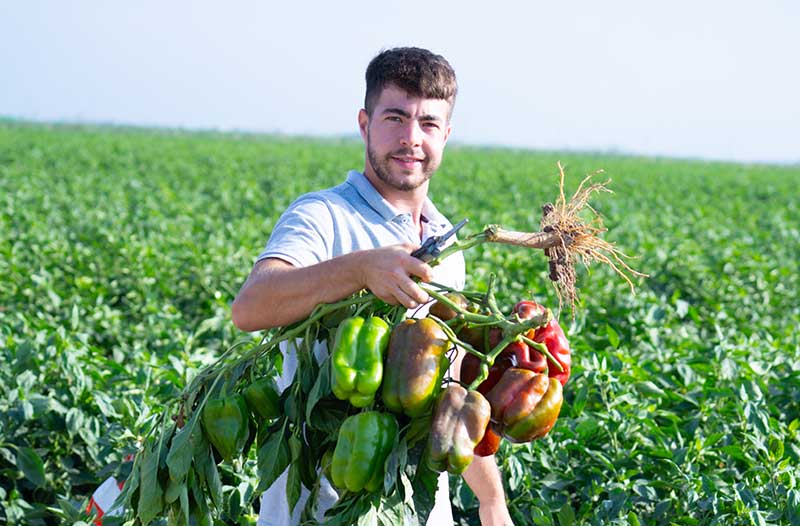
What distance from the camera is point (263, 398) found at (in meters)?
2.25

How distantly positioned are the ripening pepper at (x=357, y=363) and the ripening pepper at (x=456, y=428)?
16cm

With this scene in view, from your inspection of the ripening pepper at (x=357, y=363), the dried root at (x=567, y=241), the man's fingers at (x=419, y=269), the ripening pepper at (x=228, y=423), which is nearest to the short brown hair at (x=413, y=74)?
the dried root at (x=567, y=241)

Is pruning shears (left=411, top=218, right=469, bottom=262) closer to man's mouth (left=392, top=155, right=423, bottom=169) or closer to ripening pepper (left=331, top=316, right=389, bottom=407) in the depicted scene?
ripening pepper (left=331, top=316, right=389, bottom=407)

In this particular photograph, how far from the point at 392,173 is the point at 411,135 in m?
0.13

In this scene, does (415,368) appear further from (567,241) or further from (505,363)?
(567,241)

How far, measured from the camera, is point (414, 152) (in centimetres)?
262

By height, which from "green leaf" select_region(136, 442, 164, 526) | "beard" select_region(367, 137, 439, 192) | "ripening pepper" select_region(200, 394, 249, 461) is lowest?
"green leaf" select_region(136, 442, 164, 526)

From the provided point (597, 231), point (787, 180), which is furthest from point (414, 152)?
point (787, 180)

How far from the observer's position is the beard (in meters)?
2.64

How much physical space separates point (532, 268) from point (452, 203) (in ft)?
29.7

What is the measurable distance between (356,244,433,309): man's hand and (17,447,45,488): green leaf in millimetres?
2325

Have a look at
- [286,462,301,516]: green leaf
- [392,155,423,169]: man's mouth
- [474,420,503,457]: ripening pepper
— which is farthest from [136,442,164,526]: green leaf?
[392,155,423,169]: man's mouth

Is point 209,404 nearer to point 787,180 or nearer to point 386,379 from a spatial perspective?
point 386,379

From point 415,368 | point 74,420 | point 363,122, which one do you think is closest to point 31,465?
point 74,420
